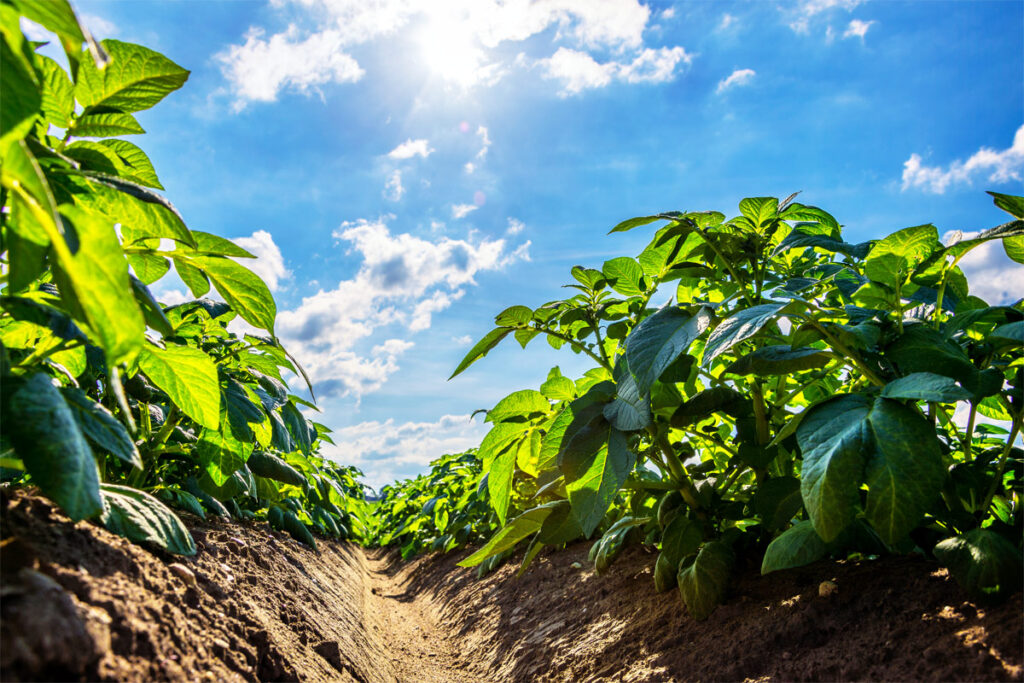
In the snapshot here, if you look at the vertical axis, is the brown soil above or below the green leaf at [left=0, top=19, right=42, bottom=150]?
below

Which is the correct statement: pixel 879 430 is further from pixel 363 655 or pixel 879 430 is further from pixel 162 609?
pixel 363 655

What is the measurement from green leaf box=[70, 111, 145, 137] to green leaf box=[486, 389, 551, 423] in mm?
1224

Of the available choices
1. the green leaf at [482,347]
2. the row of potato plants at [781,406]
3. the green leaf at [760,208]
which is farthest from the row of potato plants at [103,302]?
the green leaf at [760,208]

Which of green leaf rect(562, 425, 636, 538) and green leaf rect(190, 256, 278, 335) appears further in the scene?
green leaf rect(562, 425, 636, 538)

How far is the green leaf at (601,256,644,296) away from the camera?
6.68ft

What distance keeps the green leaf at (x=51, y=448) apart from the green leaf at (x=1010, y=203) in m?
1.95

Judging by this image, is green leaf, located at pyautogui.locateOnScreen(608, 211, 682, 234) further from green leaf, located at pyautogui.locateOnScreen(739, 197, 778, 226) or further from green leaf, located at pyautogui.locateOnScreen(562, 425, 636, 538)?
green leaf, located at pyautogui.locateOnScreen(562, 425, 636, 538)

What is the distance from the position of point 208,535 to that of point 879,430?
225 cm

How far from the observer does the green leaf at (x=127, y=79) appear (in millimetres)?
1189

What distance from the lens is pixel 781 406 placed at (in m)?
1.94

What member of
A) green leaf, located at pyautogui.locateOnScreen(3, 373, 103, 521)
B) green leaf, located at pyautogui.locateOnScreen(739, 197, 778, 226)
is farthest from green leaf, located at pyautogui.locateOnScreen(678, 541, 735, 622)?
green leaf, located at pyautogui.locateOnScreen(3, 373, 103, 521)

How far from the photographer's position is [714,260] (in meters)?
1.90

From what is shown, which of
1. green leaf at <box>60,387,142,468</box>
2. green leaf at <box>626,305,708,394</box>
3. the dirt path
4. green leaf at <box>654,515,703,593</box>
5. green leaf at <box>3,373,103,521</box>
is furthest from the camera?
the dirt path

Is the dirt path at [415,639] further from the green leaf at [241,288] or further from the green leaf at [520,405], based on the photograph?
the green leaf at [241,288]
